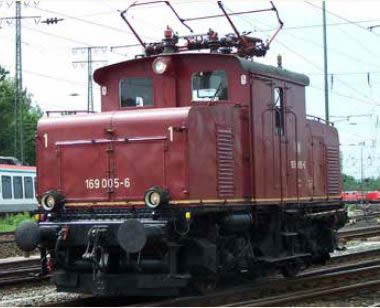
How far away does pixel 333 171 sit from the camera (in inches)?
543

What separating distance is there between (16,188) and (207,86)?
2415cm

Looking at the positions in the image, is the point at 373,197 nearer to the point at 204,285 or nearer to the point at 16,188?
the point at 16,188

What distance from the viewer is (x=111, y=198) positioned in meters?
9.77

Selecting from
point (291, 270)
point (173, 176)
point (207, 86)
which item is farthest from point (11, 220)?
point (173, 176)

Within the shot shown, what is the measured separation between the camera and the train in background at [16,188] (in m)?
32.4

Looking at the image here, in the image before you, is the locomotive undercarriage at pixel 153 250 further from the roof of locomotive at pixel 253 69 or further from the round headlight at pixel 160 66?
the round headlight at pixel 160 66

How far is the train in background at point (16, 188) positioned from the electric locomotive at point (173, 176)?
72.6 feet

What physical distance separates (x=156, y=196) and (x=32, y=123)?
58928 mm

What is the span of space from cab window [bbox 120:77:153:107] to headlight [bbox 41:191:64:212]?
1941 mm

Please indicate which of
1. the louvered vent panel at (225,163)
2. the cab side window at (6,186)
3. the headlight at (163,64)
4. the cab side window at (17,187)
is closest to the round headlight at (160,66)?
the headlight at (163,64)

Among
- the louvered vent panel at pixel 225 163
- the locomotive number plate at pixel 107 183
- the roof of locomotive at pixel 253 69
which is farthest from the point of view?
the roof of locomotive at pixel 253 69

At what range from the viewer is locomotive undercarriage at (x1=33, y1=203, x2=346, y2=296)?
30.0 feet

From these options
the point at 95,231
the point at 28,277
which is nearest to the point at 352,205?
the point at 28,277

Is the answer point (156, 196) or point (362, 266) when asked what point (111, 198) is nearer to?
point (156, 196)
